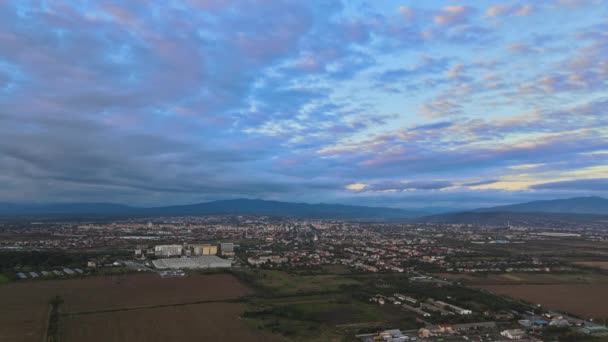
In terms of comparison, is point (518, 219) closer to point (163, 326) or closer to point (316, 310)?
point (316, 310)

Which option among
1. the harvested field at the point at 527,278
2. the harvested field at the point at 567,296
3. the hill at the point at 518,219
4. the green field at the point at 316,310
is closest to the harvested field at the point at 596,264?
the harvested field at the point at 527,278

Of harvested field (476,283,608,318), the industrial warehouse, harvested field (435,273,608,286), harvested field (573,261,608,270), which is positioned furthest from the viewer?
harvested field (573,261,608,270)

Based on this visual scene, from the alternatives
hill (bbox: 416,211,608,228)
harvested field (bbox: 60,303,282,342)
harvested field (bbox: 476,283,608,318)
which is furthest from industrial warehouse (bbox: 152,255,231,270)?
hill (bbox: 416,211,608,228)

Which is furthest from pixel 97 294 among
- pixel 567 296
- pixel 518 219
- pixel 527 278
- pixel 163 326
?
pixel 518 219

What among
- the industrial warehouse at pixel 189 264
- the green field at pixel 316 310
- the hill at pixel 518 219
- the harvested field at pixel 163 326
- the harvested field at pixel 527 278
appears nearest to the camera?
the harvested field at pixel 163 326

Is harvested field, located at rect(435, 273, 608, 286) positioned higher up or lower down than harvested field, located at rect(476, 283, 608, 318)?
higher up

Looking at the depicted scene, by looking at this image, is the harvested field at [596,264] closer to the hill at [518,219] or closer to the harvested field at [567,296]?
the harvested field at [567,296]

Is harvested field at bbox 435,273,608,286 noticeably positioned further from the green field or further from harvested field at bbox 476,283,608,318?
the green field
